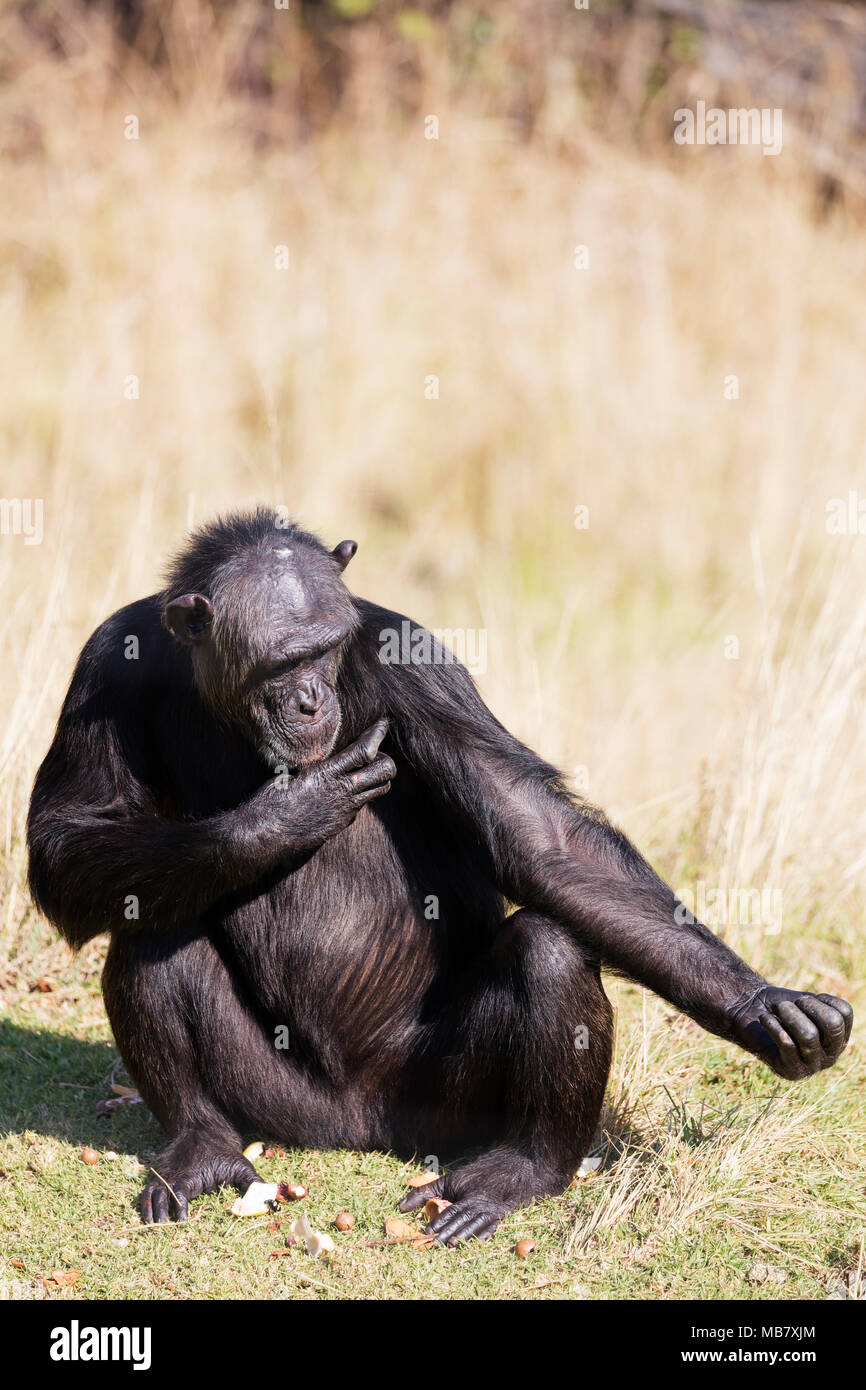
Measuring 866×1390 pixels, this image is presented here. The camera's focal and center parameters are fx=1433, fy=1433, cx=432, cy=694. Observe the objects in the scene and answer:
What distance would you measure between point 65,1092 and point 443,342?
926 centimetres

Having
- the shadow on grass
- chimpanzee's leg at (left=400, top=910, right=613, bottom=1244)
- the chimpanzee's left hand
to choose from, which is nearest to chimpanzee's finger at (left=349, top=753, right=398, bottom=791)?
chimpanzee's leg at (left=400, top=910, right=613, bottom=1244)

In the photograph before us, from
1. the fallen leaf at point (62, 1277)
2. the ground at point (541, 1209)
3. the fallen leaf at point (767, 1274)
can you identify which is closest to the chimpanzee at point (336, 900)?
the ground at point (541, 1209)

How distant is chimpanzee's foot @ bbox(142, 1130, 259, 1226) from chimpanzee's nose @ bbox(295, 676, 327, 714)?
1538 millimetres

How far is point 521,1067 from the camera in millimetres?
4605

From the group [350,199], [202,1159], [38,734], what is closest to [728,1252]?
[202,1159]

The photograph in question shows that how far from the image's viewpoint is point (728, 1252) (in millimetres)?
4480

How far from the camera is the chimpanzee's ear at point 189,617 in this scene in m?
4.46

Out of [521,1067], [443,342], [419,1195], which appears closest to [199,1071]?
[419,1195]

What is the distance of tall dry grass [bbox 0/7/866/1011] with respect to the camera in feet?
39.2

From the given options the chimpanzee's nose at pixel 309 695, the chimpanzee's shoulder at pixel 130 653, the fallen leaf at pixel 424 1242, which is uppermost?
the chimpanzee's shoulder at pixel 130 653

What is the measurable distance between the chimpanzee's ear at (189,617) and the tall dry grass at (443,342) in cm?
607

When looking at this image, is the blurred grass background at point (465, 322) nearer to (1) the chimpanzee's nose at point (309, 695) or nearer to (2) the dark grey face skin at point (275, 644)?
(2) the dark grey face skin at point (275, 644)

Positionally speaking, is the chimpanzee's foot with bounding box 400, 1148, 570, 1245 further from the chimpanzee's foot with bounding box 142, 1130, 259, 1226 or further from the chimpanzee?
the chimpanzee's foot with bounding box 142, 1130, 259, 1226

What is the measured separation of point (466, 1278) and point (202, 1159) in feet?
3.25
